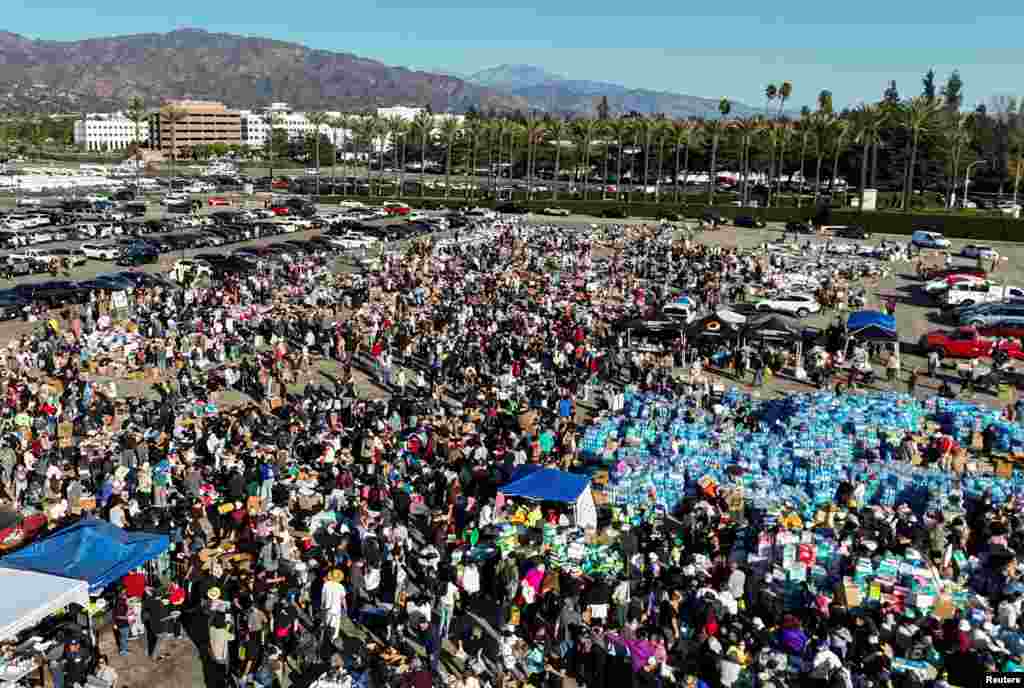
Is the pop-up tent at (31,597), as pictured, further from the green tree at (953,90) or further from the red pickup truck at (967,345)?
the green tree at (953,90)

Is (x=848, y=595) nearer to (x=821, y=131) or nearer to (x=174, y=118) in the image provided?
(x=821, y=131)

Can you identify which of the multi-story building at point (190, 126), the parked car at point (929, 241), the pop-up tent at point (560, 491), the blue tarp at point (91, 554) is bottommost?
the blue tarp at point (91, 554)

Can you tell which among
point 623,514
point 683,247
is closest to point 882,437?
point 623,514

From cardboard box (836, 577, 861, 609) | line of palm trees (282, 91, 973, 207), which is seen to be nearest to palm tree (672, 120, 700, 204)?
line of palm trees (282, 91, 973, 207)

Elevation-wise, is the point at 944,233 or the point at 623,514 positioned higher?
the point at 944,233

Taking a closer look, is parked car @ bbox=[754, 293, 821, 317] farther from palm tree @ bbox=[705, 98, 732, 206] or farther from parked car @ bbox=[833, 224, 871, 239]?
palm tree @ bbox=[705, 98, 732, 206]

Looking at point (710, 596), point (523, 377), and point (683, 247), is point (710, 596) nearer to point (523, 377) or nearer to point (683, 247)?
point (523, 377)

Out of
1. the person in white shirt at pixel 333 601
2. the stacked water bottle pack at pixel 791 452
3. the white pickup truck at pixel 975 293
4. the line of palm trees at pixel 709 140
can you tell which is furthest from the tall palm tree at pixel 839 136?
the person in white shirt at pixel 333 601
